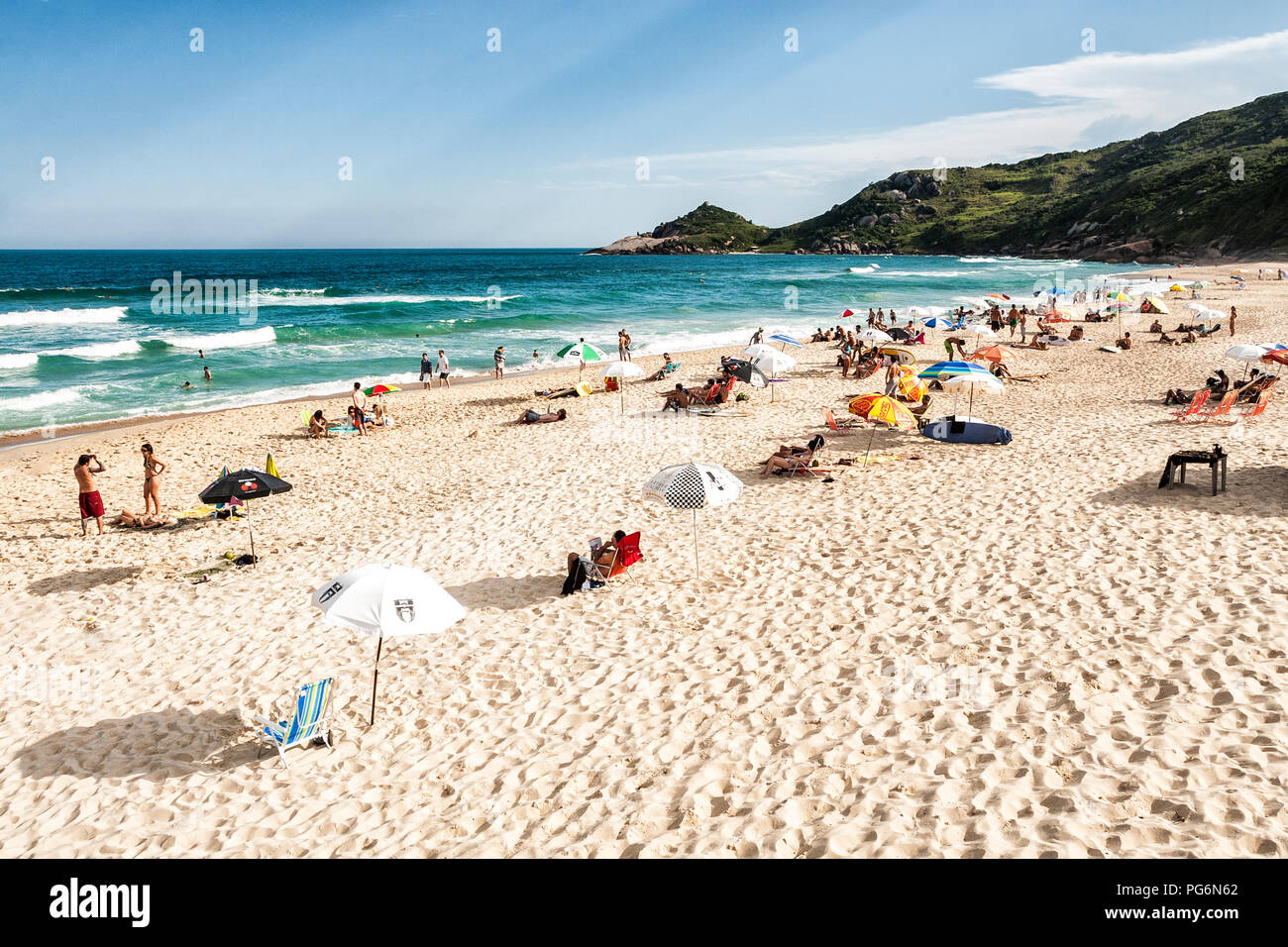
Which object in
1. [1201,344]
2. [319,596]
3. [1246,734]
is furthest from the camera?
[1201,344]

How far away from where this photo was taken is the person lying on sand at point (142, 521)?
40.9ft

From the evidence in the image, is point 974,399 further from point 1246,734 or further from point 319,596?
point 319,596

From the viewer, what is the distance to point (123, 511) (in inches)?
500

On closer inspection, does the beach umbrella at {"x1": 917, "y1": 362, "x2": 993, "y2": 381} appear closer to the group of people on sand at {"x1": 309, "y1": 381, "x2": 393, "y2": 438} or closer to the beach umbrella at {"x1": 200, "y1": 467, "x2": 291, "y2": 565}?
the beach umbrella at {"x1": 200, "y1": 467, "x2": 291, "y2": 565}

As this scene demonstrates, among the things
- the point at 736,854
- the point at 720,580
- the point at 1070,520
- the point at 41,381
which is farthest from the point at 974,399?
the point at 41,381

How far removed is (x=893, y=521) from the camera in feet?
34.7

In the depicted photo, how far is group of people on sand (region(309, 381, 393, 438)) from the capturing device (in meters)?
18.8

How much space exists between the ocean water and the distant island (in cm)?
1104

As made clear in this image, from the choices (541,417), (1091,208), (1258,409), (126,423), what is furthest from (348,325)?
(1091,208)

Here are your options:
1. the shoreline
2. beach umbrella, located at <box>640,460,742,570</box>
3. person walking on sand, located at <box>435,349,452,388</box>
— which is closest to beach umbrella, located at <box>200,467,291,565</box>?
beach umbrella, located at <box>640,460,742,570</box>

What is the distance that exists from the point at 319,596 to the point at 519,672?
6.81 ft

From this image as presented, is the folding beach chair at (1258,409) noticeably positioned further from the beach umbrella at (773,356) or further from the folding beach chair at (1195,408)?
the beach umbrella at (773,356)

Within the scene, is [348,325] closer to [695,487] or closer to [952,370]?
[952,370]

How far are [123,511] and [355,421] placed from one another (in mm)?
6922
